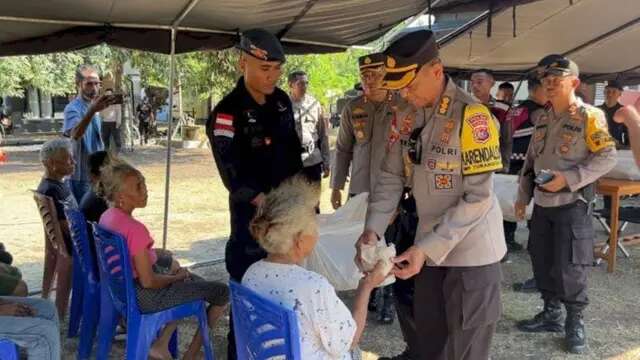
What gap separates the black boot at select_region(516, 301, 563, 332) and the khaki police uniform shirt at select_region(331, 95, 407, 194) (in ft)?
4.55

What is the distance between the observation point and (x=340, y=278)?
3834 millimetres

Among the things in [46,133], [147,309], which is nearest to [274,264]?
[147,309]

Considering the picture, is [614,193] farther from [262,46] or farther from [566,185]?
[262,46]

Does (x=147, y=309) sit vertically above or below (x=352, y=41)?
below

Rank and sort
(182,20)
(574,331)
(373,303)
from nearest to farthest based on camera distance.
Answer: (574,331) < (373,303) < (182,20)

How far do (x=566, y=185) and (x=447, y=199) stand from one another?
61.9 inches

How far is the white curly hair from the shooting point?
1.95m

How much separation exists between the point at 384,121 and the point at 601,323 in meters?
2.06

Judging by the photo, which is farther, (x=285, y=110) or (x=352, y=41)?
(x=352, y=41)

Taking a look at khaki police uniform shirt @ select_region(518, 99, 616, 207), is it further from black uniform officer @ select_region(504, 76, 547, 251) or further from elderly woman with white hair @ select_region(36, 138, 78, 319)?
elderly woman with white hair @ select_region(36, 138, 78, 319)

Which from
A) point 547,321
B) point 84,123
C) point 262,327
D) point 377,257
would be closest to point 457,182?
point 377,257

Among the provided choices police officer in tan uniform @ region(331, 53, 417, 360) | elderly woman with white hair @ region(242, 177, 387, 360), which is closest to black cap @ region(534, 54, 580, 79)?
police officer in tan uniform @ region(331, 53, 417, 360)

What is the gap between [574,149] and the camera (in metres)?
3.57

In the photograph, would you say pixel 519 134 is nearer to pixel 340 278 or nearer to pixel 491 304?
pixel 340 278
